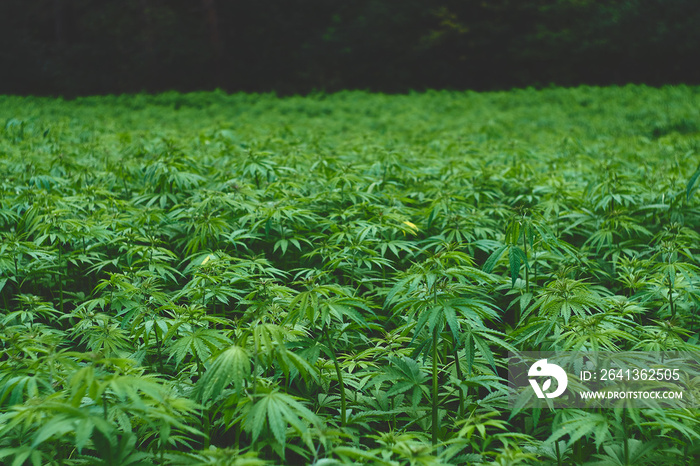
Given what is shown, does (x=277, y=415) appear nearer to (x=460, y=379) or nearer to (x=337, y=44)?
(x=460, y=379)

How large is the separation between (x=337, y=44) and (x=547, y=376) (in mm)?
23862

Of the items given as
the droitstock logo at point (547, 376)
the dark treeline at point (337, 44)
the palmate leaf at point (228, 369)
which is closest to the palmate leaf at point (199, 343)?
the palmate leaf at point (228, 369)

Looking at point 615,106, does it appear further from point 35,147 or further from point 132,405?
point 132,405

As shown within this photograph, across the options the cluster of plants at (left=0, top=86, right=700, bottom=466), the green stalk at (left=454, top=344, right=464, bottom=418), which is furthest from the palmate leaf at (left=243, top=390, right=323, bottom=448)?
the green stalk at (left=454, top=344, right=464, bottom=418)

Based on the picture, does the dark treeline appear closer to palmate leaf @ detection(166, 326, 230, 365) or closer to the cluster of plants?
the cluster of plants

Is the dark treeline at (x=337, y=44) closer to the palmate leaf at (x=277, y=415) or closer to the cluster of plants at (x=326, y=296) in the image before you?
the cluster of plants at (x=326, y=296)

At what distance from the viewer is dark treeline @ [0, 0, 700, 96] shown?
2058 cm

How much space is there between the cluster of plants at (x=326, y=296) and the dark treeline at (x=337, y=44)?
53.4 feet

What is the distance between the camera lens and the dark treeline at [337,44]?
20578 millimetres

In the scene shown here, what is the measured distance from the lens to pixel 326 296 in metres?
2.25

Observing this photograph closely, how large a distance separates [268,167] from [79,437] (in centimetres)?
325

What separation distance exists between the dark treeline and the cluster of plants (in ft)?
Result: 53.4

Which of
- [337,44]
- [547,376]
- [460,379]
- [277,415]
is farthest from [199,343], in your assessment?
[337,44]

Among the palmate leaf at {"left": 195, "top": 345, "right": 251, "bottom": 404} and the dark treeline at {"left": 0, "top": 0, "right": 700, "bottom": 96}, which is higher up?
the dark treeline at {"left": 0, "top": 0, "right": 700, "bottom": 96}
